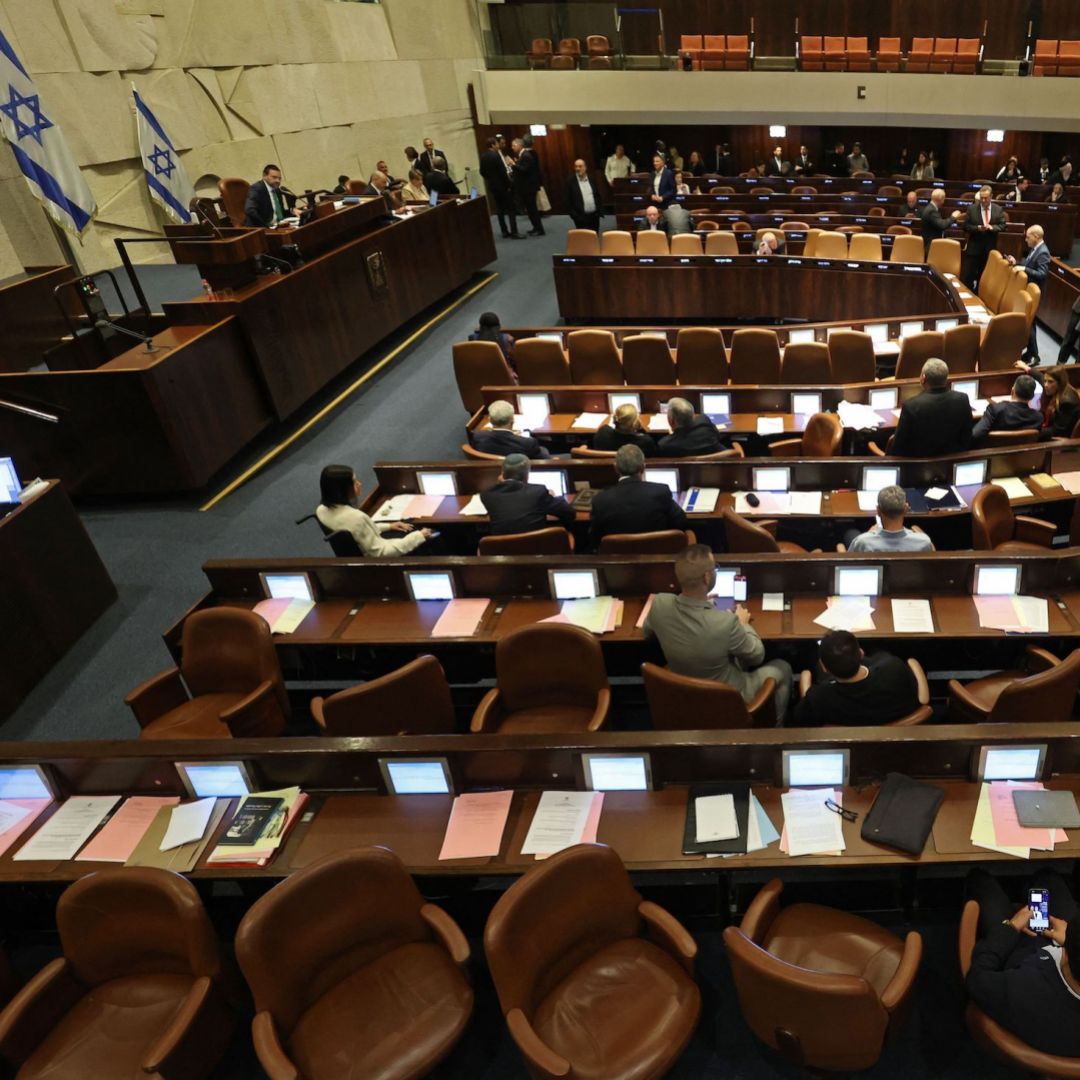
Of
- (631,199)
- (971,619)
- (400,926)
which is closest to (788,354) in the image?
(971,619)

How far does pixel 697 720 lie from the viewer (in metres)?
3.22

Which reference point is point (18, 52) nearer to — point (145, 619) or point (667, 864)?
point (145, 619)

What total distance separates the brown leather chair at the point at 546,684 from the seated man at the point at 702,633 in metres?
0.32

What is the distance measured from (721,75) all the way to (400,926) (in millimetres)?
15696

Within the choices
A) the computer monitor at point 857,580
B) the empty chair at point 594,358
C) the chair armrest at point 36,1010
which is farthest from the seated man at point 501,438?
the chair armrest at point 36,1010

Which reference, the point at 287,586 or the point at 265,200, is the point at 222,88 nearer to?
the point at 265,200

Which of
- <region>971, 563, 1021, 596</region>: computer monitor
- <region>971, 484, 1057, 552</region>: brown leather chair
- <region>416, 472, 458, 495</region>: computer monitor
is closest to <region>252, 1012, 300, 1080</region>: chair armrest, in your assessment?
<region>971, 563, 1021, 596</region>: computer monitor

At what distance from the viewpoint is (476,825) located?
292 centimetres

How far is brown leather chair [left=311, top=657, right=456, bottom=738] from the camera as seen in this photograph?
334 cm

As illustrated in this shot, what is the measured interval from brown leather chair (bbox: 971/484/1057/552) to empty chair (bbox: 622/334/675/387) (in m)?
3.55

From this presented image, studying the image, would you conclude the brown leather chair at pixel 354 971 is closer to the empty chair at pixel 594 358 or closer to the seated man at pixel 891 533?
the seated man at pixel 891 533

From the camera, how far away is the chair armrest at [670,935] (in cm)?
244

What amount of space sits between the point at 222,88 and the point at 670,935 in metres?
12.6

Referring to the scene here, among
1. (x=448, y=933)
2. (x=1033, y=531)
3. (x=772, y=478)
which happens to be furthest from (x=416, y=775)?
(x=1033, y=531)
